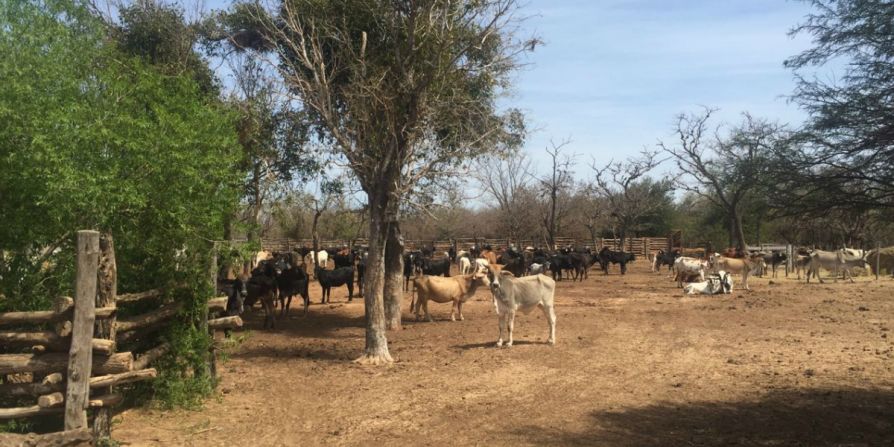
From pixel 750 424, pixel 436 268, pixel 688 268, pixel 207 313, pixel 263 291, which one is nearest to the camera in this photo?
pixel 750 424

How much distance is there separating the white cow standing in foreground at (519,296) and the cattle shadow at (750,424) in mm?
4929

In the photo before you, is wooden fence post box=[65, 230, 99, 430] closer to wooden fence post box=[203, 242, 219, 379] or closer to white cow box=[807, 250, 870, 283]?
wooden fence post box=[203, 242, 219, 379]

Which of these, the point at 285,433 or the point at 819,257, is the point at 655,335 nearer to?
the point at 285,433

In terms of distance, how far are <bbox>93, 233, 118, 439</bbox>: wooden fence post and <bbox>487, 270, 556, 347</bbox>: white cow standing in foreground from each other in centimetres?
794

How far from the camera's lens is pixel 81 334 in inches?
269

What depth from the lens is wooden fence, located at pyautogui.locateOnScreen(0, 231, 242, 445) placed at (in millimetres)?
6793

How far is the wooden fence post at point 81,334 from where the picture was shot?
267 inches

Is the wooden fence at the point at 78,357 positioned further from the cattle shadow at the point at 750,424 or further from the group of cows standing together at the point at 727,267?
the group of cows standing together at the point at 727,267

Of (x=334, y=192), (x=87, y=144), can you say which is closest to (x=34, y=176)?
(x=87, y=144)

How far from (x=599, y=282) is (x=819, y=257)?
8902mm

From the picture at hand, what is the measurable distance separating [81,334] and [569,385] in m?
6.85

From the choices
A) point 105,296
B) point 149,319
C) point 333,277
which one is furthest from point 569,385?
point 333,277

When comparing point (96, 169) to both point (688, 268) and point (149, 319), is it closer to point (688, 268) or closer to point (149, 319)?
point (149, 319)

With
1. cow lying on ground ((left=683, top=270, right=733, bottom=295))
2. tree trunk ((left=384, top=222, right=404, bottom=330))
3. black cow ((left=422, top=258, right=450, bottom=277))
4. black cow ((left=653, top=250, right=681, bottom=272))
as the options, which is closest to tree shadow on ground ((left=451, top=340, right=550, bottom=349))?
tree trunk ((left=384, top=222, right=404, bottom=330))
